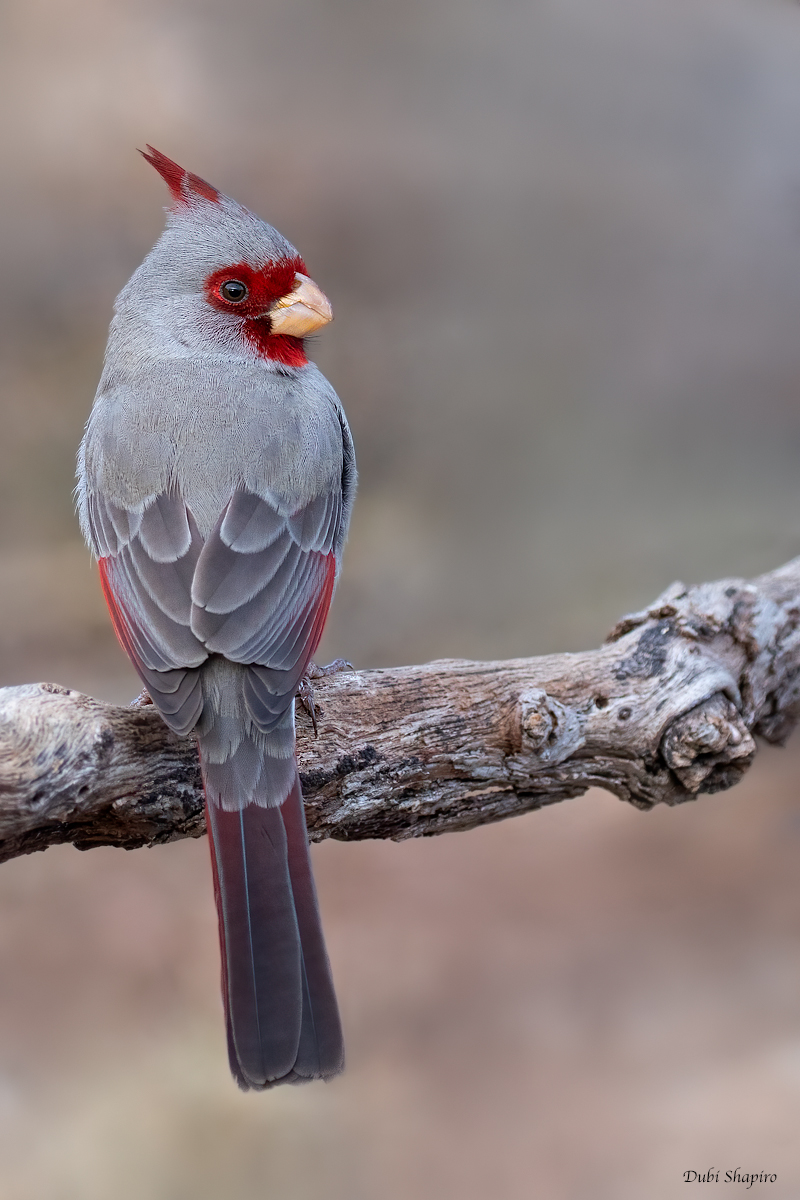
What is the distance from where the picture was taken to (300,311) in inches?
97.8

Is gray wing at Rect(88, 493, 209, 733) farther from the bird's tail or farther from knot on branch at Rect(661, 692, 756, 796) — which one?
knot on branch at Rect(661, 692, 756, 796)

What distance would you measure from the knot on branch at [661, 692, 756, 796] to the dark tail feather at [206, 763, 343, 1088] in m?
1.07

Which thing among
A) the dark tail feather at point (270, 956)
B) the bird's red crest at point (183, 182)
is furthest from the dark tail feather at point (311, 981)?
the bird's red crest at point (183, 182)

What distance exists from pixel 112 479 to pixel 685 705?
4.75ft

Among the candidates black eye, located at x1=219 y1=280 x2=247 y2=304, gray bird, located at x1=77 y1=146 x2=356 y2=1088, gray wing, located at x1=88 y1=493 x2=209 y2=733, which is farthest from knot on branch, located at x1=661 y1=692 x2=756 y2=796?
black eye, located at x1=219 y1=280 x2=247 y2=304

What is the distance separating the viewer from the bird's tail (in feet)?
5.90

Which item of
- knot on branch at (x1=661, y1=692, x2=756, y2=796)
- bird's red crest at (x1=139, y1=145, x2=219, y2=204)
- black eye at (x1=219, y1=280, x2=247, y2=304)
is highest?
bird's red crest at (x1=139, y1=145, x2=219, y2=204)

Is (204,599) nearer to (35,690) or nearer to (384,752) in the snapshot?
(35,690)

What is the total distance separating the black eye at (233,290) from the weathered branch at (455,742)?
94 centimetres

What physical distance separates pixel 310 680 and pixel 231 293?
3.12 ft

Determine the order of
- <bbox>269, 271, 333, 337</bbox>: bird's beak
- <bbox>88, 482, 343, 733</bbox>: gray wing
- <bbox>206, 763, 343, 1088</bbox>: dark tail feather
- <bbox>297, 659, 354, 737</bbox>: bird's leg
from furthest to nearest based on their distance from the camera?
<bbox>269, 271, 333, 337</bbox>: bird's beak
<bbox>297, 659, 354, 737</bbox>: bird's leg
<bbox>88, 482, 343, 733</bbox>: gray wing
<bbox>206, 763, 343, 1088</bbox>: dark tail feather

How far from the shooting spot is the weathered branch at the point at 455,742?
197 centimetres

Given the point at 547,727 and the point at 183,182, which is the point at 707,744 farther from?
the point at 183,182

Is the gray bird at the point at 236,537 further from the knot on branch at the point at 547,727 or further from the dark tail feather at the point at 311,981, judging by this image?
the knot on branch at the point at 547,727
